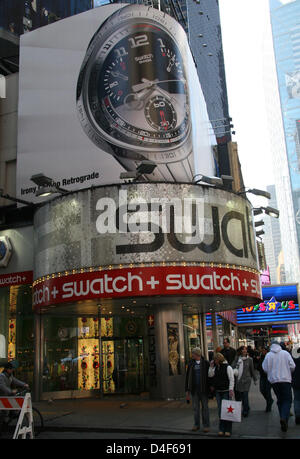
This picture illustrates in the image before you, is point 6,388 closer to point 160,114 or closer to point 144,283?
point 144,283

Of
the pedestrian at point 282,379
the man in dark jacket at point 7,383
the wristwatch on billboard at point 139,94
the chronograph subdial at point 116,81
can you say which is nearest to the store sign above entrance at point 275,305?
the wristwatch on billboard at point 139,94

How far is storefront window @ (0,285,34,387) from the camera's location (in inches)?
777

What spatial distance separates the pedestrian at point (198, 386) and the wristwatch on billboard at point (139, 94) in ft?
35.0

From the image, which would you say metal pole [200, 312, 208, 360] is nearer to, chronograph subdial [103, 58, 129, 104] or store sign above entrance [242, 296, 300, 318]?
chronograph subdial [103, 58, 129, 104]

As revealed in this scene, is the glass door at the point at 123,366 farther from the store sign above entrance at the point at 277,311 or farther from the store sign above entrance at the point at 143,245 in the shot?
the store sign above entrance at the point at 277,311

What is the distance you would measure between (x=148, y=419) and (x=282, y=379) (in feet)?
13.6

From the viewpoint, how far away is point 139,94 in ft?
65.4

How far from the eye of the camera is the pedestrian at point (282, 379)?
9.69 m

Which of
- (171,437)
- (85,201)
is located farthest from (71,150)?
(171,437)

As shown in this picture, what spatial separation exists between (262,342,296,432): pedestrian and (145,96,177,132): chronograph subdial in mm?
12124

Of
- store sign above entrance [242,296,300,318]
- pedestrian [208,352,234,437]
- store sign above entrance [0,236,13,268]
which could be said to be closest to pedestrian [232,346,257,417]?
pedestrian [208,352,234,437]

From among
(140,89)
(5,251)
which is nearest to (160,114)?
(140,89)
